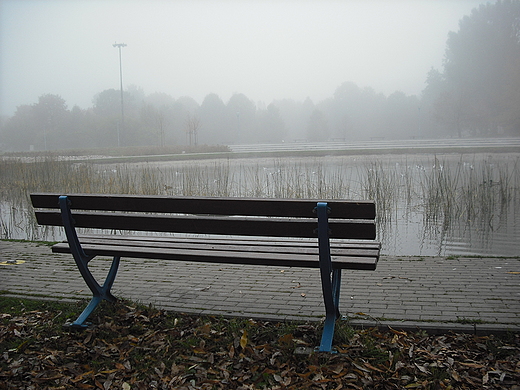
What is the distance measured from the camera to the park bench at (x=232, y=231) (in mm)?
2248

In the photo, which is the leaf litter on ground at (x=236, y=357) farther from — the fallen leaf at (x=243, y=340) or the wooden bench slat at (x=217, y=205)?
the wooden bench slat at (x=217, y=205)

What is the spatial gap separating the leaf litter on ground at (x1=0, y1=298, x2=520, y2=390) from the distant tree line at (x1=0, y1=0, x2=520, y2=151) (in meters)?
25.7

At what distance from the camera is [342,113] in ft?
143

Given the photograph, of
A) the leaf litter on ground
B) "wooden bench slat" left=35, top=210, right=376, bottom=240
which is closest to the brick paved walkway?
the leaf litter on ground

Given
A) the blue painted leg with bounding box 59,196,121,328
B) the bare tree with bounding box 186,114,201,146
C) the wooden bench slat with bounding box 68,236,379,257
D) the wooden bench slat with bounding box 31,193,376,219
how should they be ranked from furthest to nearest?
the bare tree with bounding box 186,114,201,146 < the blue painted leg with bounding box 59,196,121,328 < the wooden bench slat with bounding box 68,236,379,257 < the wooden bench slat with bounding box 31,193,376,219

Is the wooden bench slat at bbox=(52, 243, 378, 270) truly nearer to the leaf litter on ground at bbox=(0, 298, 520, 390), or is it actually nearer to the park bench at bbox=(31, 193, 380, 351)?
the park bench at bbox=(31, 193, 380, 351)

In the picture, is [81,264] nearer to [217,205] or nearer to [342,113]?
[217,205]

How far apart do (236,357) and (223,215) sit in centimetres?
65

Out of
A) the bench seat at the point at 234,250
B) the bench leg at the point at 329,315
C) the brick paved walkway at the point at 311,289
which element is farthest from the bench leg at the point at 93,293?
the bench leg at the point at 329,315

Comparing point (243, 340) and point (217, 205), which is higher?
point (217, 205)

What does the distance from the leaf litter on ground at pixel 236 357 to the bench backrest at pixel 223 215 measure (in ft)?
1.66

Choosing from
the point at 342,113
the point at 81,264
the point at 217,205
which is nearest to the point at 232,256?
the point at 217,205

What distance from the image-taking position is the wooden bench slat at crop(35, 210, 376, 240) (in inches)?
88.7

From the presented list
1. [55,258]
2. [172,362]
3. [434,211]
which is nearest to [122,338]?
[172,362]
